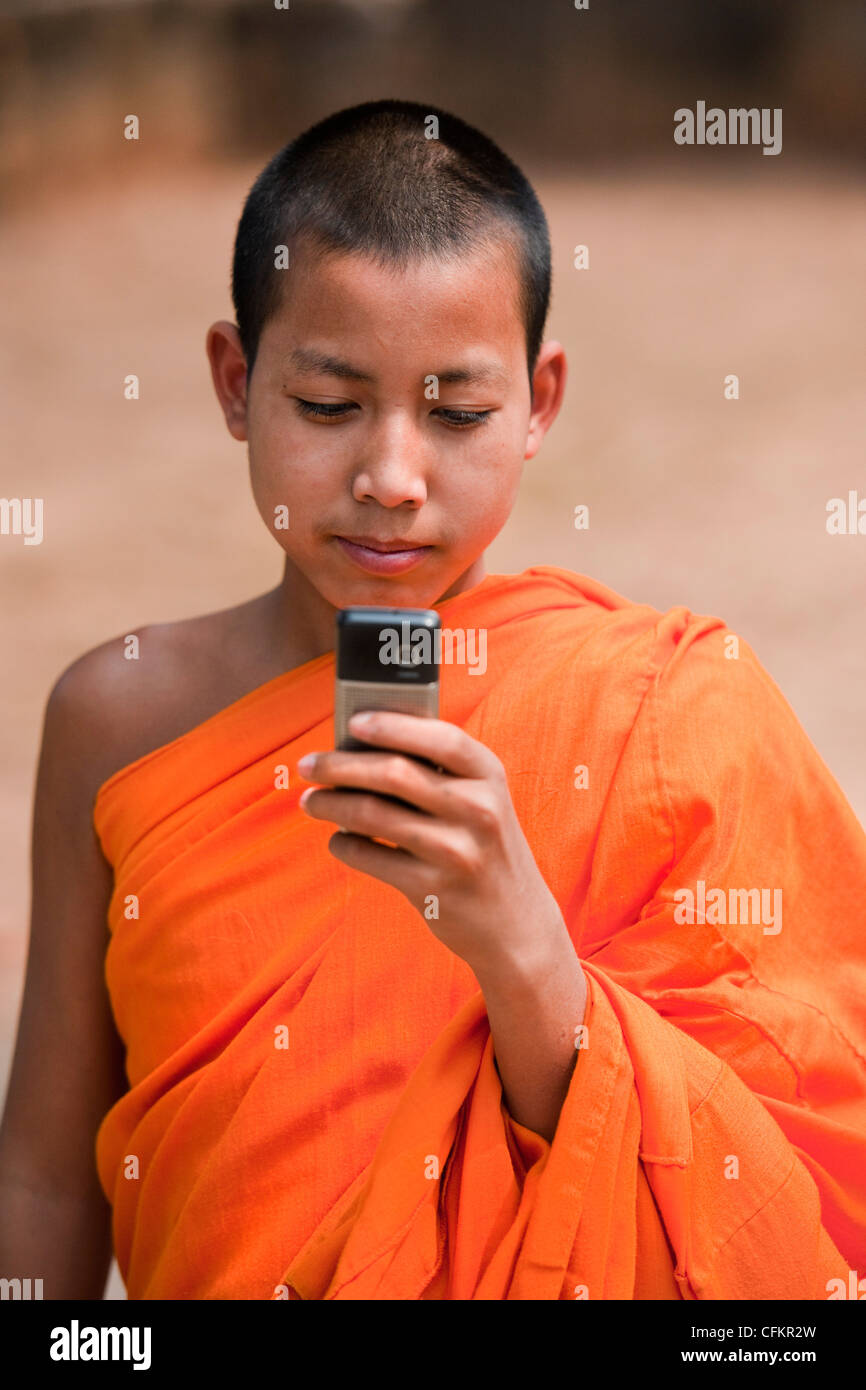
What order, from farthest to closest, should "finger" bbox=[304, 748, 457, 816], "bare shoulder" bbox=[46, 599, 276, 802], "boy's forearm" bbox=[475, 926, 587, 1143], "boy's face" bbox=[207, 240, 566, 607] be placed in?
"bare shoulder" bbox=[46, 599, 276, 802] < "boy's face" bbox=[207, 240, 566, 607] < "boy's forearm" bbox=[475, 926, 587, 1143] < "finger" bbox=[304, 748, 457, 816]

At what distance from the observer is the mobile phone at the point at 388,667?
0.91 meters

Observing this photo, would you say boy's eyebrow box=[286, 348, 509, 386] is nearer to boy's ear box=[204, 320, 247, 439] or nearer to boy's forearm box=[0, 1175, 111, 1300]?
boy's ear box=[204, 320, 247, 439]

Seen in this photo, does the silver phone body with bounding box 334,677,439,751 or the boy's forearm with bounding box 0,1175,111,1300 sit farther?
the boy's forearm with bounding box 0,1175,111,1300

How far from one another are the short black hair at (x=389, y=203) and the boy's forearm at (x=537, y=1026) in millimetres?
610

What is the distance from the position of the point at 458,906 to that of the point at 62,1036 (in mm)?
786

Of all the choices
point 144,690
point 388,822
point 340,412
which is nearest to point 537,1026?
point 388,822

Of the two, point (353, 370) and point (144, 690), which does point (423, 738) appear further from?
point (144, 690)

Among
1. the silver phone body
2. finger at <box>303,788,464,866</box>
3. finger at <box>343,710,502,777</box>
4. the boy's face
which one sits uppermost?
the boy's face

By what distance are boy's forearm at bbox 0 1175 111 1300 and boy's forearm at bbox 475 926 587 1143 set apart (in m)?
0.71

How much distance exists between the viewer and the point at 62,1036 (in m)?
1.55

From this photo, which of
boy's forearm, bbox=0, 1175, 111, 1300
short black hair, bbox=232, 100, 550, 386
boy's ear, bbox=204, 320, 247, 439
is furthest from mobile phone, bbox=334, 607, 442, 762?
boy's forearm, bbox=0, 1175, 111, 1300

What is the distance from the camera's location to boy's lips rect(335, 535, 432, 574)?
1223 millimetres

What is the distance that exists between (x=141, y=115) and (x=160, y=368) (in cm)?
105

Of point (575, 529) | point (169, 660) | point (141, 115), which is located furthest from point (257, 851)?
point (141, 115)
